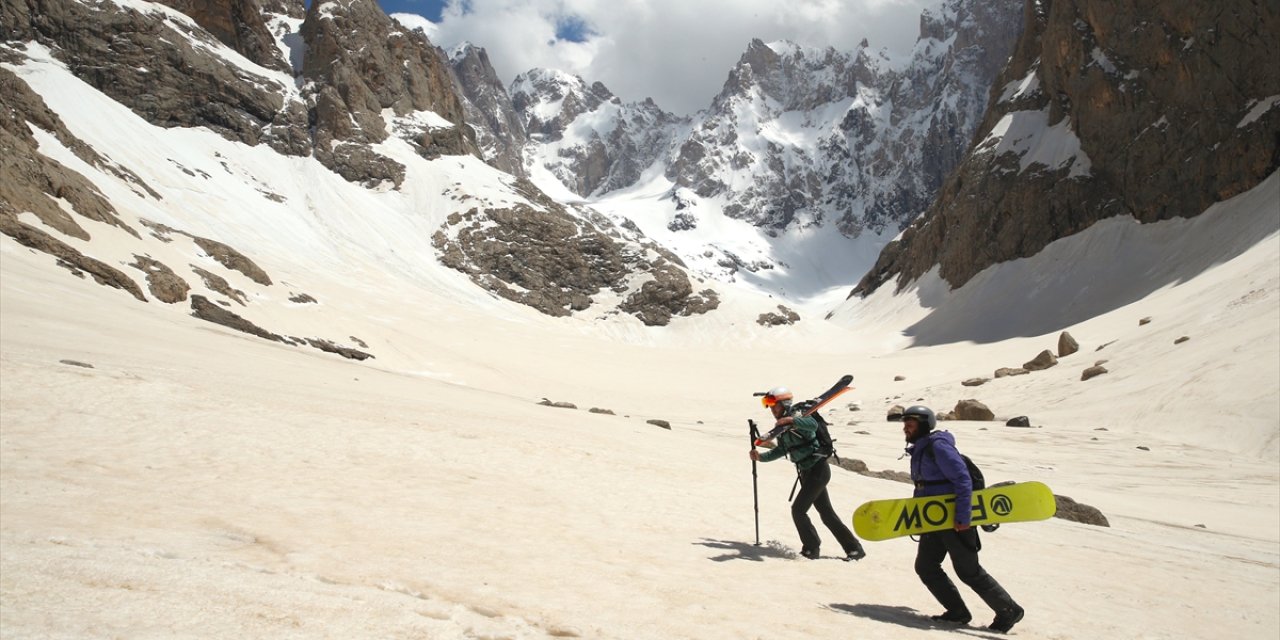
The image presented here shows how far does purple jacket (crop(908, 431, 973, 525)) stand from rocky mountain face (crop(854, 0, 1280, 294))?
73.0m

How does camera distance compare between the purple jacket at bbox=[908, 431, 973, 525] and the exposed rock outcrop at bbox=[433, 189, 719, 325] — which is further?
the exposed rock outcrop at bbox=[433, 189, 719, 325]

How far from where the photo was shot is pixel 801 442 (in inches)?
333

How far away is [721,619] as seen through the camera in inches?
220

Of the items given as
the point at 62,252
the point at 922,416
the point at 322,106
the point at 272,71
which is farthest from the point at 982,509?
the point at 272,71

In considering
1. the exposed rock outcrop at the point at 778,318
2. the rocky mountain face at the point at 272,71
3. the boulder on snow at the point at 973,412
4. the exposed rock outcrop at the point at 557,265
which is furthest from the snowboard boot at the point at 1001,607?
the rocky mountain face at the point at 272,71

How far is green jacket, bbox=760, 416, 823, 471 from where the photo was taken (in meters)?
8.42

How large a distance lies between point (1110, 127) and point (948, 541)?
281 ft

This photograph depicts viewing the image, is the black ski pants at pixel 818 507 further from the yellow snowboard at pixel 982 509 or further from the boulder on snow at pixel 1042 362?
the boulder on snow at pixel 1042 362

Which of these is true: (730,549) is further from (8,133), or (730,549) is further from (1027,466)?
(8,133)

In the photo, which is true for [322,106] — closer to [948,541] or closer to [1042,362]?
[1042,362]

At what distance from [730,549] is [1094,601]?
11.6 feet

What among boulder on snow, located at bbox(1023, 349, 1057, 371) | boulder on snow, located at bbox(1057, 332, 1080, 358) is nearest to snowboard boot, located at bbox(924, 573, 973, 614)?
boulder on snow, located at bbox(1023, 349, 1057, 371)

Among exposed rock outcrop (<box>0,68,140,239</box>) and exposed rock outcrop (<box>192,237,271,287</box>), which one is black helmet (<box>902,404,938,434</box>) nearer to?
exposed rock outcrop (<box>0,68,140,239</box>)

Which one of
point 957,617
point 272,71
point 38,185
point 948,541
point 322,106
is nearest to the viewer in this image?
point 957,617
